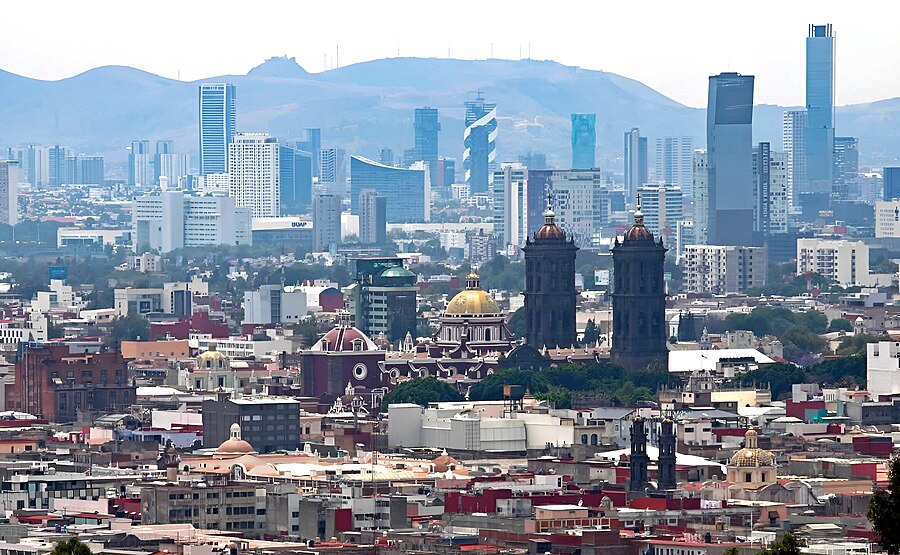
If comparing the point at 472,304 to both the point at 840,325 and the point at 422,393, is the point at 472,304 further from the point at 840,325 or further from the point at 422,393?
the point at 840,325

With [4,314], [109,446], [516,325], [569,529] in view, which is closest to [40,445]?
[109,446]

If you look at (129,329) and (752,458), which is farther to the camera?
(129,329)

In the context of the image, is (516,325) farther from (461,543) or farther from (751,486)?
(461,543)

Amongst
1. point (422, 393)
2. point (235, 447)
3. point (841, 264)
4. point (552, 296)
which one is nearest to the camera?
point (235, 447)

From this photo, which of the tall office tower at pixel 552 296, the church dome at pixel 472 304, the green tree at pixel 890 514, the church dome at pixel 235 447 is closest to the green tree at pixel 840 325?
the tall office tower at pixel 552 296

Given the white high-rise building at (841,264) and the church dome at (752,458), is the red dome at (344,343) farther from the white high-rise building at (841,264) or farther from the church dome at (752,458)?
the white high-rise building at (841,264)

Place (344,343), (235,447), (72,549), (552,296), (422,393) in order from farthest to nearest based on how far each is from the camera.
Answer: (552,296), (344,343), (422,393), (235,447), (72,549)

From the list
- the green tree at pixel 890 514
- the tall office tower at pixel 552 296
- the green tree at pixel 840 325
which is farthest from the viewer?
the green tree at pixel 840 325

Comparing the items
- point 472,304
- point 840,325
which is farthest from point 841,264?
point 472,304
